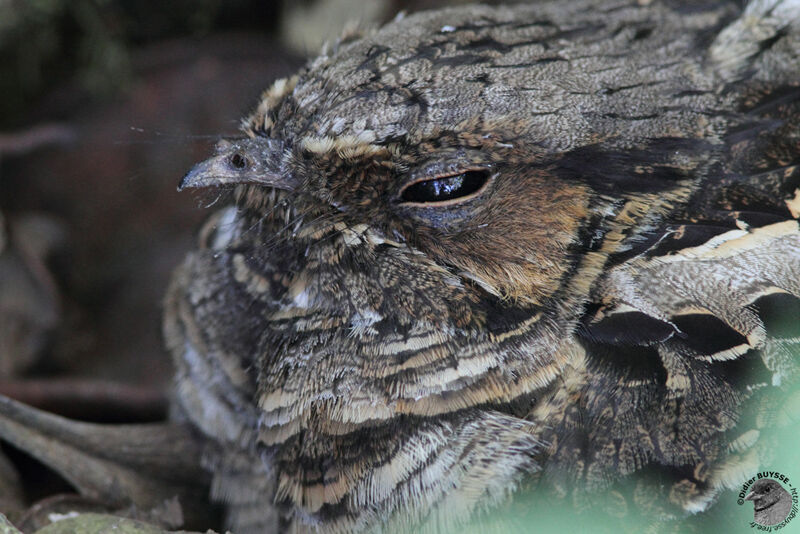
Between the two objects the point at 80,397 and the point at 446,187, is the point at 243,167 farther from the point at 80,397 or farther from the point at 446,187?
the point at 80,397

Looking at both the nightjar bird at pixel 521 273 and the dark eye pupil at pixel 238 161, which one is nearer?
the nightjar bird at pixel 521 273

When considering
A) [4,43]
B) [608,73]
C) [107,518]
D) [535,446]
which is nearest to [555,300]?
[535,446]

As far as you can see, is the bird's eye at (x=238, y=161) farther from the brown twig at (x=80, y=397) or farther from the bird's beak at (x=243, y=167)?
the brown twig at (x=80, y=397)

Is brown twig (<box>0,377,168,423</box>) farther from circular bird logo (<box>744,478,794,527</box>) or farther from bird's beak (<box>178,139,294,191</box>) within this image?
circular bird logo (<box>744,478,794,527</box>)

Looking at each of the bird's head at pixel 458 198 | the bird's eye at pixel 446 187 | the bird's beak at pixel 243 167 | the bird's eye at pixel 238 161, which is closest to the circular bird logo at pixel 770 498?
the bird's head at pixel 458 198

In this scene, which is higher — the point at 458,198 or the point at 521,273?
the point at 458,198

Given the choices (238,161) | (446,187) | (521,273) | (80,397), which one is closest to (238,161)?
(238,161)

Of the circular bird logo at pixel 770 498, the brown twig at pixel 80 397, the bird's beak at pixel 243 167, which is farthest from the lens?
the brown twig at pixel 80 397

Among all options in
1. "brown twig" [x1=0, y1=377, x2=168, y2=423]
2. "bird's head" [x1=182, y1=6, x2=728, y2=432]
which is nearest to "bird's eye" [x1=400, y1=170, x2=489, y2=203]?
"bird's head" [x1=182, y1=6, x2=728, y2=432]

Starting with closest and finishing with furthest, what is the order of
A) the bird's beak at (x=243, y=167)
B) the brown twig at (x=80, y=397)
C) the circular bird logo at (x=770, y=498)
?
the circular bird logo at (x=770, y=498) → the bird's beak at (x=243, y=167) → the brown twig at (x=80, y=397)
